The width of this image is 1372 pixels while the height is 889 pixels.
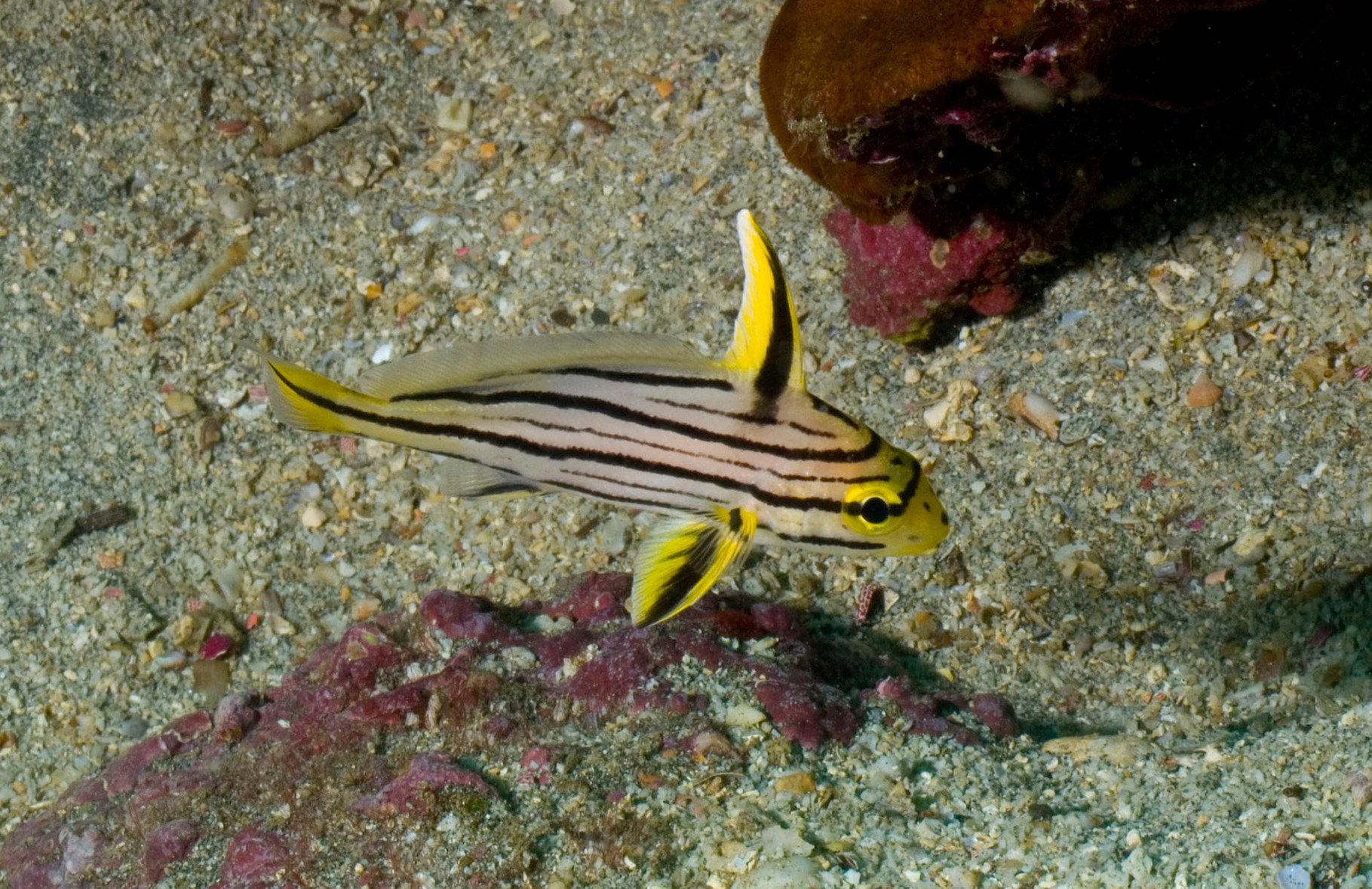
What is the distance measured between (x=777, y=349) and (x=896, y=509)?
1.39 feet

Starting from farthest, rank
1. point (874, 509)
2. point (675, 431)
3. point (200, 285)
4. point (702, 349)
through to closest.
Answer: point (200, 285), point (702, 349), point (675, 431), point (874, 509)

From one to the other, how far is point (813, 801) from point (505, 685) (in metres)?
1.08

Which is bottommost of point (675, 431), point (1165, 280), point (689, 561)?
point (1165, 280)

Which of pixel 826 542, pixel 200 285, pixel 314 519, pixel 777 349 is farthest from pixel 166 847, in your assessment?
pixel 200 285

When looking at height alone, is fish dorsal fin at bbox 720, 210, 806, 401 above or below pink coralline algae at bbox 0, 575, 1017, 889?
above

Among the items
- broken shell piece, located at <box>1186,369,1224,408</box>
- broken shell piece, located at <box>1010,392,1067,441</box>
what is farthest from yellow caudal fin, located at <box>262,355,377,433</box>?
broken shell piece, located at <box>1186,369,1224,408</box>

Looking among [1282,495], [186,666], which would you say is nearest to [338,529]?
[186,666]

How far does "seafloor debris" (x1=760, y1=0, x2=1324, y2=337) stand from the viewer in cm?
278

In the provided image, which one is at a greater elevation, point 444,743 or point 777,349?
point 777,349

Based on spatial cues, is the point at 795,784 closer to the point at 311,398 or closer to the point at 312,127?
the point at 311,398

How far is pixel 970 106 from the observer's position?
3061 millimetres

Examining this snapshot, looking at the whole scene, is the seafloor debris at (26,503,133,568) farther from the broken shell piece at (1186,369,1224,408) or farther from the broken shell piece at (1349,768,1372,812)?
the broken shell piece at (1349,768,1372,812)

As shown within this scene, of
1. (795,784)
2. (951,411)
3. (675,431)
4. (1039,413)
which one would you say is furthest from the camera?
(951,411)

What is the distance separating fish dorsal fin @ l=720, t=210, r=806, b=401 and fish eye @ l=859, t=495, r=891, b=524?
30 centimetres
